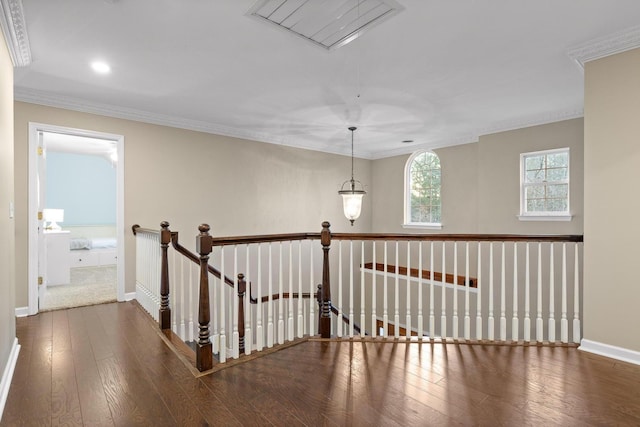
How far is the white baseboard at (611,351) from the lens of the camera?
8.09 feet

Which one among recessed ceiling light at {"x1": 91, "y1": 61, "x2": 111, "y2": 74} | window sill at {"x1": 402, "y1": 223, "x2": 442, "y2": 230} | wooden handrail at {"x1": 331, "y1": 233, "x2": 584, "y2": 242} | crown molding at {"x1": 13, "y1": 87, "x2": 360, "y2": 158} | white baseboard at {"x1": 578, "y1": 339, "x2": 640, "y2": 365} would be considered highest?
recessed ceiling light at {"x1": 91, "y1": 61, "x2": 111, "y2": 74}

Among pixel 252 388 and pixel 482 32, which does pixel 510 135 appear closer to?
pixel 482 32

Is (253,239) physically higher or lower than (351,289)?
higher

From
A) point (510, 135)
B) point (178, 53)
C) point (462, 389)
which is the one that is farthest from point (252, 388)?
point (510, 135)

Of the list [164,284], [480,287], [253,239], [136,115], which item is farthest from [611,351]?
[136,115]

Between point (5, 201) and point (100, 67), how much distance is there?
4.80 feet

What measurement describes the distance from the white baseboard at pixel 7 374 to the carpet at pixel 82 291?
1.53m

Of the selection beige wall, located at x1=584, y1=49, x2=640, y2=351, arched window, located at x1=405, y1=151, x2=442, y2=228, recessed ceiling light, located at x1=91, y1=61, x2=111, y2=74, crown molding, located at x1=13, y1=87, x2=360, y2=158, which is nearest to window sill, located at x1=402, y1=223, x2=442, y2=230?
arched window, located at x1=405, y1=151, x2=442, y2=228

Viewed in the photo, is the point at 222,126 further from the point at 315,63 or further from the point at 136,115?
the point at 315,63

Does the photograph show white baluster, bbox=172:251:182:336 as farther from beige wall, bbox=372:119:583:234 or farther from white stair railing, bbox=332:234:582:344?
beige wall, bbox=372:119:583:234

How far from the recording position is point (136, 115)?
4273 mm

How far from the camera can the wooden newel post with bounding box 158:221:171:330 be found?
3.18m

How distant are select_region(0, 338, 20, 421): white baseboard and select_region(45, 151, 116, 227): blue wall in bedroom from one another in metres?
6.08

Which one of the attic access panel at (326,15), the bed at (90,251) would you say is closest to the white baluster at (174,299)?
the attic access panel at (326,15)
